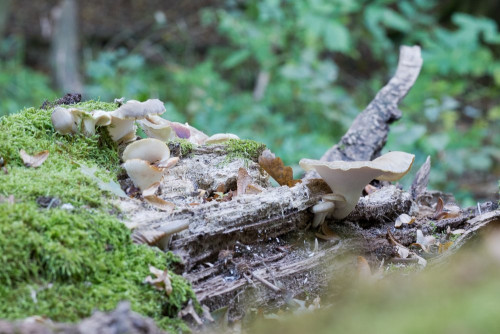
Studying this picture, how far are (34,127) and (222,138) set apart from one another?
3.33 feet

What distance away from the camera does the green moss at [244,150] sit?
2.79 metres

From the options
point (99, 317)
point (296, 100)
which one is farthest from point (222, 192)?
point (296, 100)

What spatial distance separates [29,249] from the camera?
1.69 meters

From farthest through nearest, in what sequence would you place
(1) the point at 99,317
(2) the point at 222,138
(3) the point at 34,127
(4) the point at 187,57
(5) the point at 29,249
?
1. (4) the point at 187,57
2. (2) the point at 222,138
3. (3) the point at 34,127
4. (5) the point at 29,249
5. (1) the point at 99,317

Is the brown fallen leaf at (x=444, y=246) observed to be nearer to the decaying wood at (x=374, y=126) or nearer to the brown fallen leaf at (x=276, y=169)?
the brown fallen leaf at (x=276, y=169)

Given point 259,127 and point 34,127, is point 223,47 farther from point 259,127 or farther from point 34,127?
point 34,127

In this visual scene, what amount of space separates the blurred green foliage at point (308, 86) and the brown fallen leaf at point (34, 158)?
3.12 m

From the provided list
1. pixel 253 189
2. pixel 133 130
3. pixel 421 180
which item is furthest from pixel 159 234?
pixel 421 180

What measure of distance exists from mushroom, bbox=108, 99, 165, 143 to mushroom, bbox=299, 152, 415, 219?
0.75 m

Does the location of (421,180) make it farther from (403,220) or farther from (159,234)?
(159,234)

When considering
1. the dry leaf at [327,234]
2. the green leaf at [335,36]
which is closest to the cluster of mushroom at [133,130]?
the dry leaf at [327,234]

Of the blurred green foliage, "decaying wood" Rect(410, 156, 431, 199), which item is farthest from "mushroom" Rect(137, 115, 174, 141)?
the blurred green foliage

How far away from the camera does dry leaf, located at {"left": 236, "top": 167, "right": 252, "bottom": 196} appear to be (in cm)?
257

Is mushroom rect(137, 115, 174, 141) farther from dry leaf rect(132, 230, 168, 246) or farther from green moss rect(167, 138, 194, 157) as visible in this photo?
dry leaf rect(132, 230, 168, 246)
